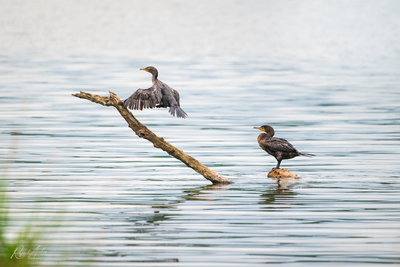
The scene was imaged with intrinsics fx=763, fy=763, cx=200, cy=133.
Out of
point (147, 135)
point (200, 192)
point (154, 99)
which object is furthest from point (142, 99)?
point (200, 192)

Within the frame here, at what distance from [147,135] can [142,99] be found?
2.22ft

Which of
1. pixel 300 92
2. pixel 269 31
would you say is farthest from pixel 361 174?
pixel 269 31

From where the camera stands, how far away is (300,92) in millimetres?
29797

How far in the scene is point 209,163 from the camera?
48.4 ft

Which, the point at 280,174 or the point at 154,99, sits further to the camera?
the point at 280,174

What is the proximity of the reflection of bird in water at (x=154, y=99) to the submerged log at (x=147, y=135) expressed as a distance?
205mm

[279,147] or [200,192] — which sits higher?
[279,147]

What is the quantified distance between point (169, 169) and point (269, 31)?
65.0 m

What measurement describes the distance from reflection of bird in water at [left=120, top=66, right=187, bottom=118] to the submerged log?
20 cm

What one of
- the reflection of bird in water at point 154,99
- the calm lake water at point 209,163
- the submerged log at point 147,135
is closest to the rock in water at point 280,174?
the calm lake water at point 209,163

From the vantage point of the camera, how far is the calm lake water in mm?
8602

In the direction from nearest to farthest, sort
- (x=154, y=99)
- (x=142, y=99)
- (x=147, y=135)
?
(x=142, y=99) → (x=154, y=99) → (x=147, y=135)

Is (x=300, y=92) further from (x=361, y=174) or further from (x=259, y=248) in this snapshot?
(x=259, y=248)

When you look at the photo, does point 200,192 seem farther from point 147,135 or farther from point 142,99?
point 142,99
